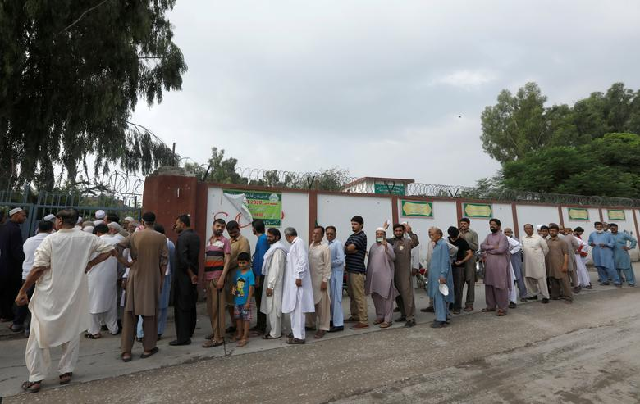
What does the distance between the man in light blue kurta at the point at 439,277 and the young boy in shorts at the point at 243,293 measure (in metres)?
2.79

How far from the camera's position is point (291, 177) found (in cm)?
839

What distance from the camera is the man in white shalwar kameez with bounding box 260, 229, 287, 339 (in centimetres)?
492

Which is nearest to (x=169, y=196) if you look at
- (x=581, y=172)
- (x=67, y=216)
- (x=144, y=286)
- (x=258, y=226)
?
(x=258, y=226)

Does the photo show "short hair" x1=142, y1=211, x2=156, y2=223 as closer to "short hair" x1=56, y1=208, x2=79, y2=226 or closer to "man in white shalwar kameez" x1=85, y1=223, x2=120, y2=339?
"short hair" x1=56, y1=208, x2=79, y2=226

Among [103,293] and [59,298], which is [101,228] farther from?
[59,298]

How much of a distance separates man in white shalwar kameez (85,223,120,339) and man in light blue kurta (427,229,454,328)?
4.64 metres

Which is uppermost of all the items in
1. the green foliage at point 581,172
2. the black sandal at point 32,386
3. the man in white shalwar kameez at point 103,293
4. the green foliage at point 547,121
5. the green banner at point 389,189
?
the green foliage at point 547,121

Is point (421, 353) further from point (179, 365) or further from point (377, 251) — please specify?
point (179, 365)

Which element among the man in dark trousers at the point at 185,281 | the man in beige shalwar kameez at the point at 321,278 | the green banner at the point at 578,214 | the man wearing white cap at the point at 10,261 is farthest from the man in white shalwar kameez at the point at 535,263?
the man wearing white cap at the point at 10,261

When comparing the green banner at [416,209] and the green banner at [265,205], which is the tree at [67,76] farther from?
the green banner at [416,209]

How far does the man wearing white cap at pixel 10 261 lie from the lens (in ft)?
16.9

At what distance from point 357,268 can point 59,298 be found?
12.2 ft

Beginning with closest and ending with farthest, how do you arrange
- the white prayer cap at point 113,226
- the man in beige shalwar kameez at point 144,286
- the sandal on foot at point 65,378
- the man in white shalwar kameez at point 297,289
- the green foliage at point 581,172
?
the sandal on foot at point 65,378, the man in beige shalwar kameez at point 144,286, the man in white shalwar kameez at point 297,289, the white prayer cap at point 113,226, the green foliage at point 581,172

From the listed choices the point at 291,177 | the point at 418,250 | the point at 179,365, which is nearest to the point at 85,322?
the point at 179,365
